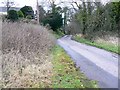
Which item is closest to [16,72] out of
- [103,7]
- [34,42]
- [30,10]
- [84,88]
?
[84,88]

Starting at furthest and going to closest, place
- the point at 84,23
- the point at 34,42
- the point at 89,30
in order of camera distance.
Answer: the point at 84,23 < the point at 89,30 < the point at 34,42

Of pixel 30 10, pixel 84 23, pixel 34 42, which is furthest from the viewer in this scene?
pixel 84 23

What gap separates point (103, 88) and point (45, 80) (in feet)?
5.19

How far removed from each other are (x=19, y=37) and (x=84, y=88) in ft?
15.4

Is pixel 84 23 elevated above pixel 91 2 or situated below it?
below

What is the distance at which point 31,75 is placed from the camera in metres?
7.57

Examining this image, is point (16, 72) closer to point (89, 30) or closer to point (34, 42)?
point (34, 42)

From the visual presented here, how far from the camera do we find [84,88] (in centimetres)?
713

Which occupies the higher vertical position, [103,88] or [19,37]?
[19,37]

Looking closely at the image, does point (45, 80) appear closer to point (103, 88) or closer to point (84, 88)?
point (84, 88)

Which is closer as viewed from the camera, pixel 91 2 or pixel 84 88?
pixel 84 88

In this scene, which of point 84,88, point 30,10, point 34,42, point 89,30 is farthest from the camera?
point 89,30

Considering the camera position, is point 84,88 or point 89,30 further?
point 89,30

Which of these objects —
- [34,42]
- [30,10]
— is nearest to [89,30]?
[30,10]
